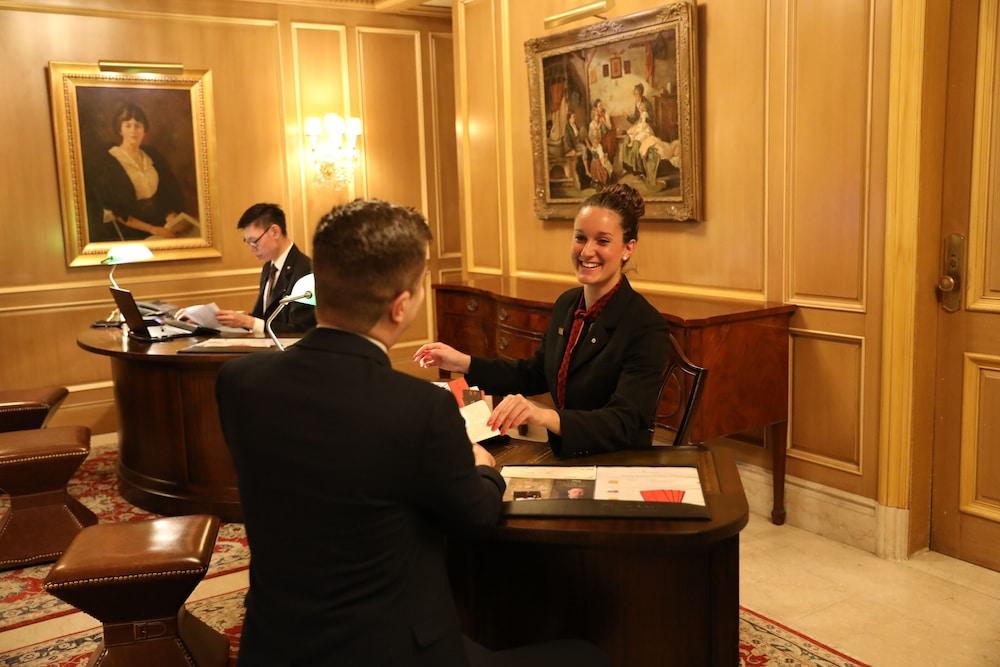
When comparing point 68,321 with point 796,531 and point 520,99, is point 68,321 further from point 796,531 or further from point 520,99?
point 796,531

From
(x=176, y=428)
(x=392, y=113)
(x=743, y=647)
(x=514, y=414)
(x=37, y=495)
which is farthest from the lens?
(x=392, y=113)

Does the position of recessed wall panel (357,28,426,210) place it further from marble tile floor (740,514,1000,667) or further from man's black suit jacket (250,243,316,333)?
marble tile floor (740,514,1000,667)

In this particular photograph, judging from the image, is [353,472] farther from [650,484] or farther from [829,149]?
[829,149]

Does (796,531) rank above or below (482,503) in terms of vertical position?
below

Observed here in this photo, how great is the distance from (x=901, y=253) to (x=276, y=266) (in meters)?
3.57

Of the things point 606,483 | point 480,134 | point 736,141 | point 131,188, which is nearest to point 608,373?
point 606,483

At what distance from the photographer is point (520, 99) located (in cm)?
645

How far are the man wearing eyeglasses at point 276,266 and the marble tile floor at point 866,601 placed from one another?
5.46 ft

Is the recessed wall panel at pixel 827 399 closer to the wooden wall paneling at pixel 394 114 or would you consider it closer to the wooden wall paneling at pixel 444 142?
the wooden wall paneling at pixel 444 142

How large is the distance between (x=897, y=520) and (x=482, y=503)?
316 centimetres

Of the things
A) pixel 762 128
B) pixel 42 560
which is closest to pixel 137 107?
pixel 42 560

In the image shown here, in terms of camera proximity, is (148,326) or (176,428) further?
(148,326)

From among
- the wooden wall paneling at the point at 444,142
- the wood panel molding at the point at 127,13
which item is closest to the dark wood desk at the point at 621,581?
the wood panel molding at the point at 127,13

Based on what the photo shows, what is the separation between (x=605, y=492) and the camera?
7.14 feet
